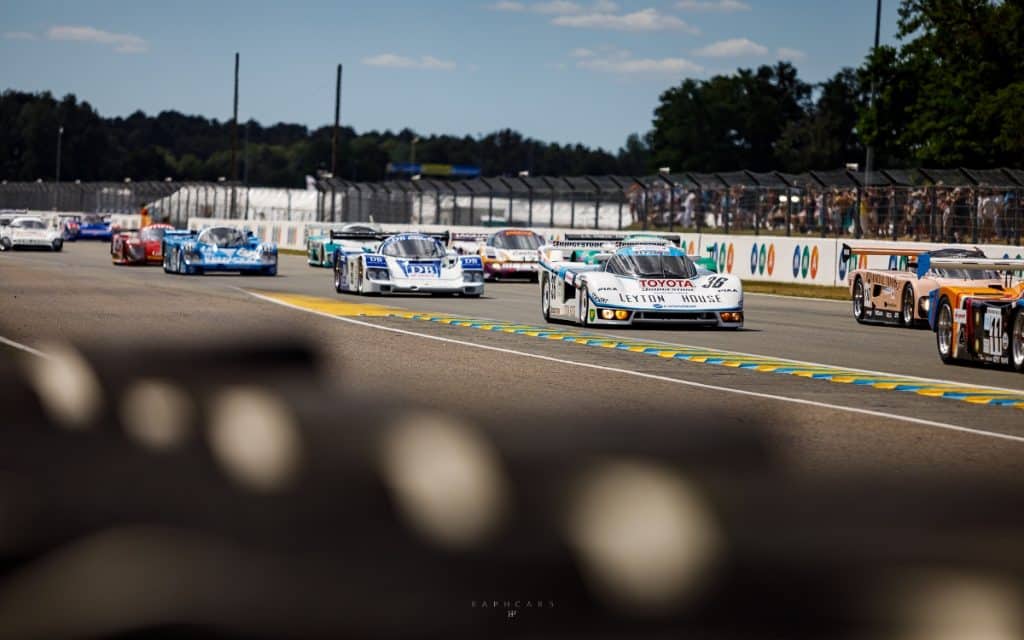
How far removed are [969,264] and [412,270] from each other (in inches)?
466

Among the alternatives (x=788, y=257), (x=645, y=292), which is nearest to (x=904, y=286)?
(x=645, y=292)

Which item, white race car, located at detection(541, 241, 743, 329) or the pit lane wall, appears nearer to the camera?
white race car, located at detection(541, 241, 743, 329)

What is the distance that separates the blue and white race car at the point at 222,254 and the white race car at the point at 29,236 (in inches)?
706

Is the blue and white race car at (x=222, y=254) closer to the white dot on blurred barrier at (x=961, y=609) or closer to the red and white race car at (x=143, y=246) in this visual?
the red and white race car at (x=143, y=246)

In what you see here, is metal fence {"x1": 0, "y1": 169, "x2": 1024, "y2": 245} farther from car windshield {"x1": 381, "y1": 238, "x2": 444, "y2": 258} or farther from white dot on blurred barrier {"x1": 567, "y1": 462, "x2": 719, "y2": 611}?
white dot on blurred barrier {"x1": 567, "y1": 462, "x2": 719, "y2": 611}

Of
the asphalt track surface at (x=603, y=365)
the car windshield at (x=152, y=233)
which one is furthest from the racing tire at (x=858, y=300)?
the car windshield at (x=152, y=233)

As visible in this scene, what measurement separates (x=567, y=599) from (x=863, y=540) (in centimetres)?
169

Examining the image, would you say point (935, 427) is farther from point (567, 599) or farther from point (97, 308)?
point (97, 308)

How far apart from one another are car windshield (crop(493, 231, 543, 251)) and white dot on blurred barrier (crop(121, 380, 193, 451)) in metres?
25.0

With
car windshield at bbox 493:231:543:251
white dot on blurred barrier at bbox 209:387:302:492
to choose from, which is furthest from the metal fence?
white dot on blurred barrier at bbox 209:387:302:492

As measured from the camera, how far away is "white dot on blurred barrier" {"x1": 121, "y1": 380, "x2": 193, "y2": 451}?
33.6ft

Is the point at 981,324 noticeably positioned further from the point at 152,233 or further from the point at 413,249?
the point at 152,233

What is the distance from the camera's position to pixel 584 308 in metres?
21.5

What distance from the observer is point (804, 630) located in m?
5.70
